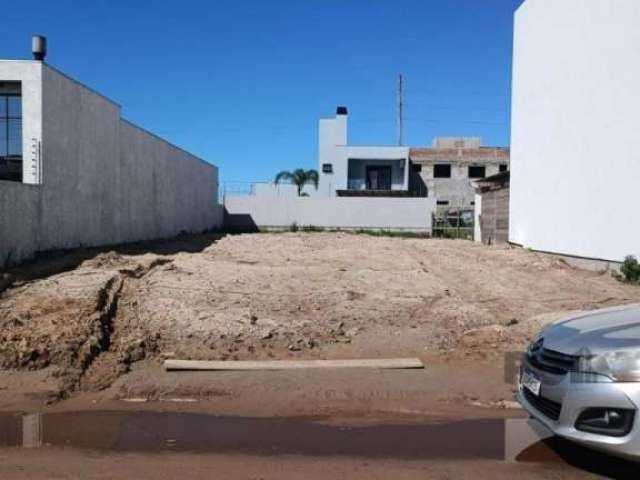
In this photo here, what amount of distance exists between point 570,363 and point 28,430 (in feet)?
14.9

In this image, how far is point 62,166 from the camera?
1482cm

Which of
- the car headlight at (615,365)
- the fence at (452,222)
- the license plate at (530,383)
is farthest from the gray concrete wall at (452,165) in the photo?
the car headlight at (615,365)

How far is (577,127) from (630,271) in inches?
182

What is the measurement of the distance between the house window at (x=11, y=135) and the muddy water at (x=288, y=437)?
1040 centimetres

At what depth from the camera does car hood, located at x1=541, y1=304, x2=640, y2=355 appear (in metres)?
4.28

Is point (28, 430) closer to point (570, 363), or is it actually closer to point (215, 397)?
point (215, 397)

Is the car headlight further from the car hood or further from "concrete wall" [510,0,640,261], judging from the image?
"concrete wall" [510,0,640,261]

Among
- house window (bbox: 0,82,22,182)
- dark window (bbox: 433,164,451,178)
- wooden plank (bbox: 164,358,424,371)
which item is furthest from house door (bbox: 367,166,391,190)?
wooden plank (bbox: 164,358,424,371)

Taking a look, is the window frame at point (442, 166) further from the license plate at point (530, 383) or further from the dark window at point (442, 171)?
the license plate at point (530, 383)

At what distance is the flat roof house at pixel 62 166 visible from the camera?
42.7 feet

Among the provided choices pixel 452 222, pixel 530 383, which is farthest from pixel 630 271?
pixel 452 222

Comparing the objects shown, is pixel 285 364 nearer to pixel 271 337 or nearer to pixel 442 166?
pixel 271 337

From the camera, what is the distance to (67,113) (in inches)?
597

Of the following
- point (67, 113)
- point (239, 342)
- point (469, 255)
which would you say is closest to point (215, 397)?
point (239, 342)
